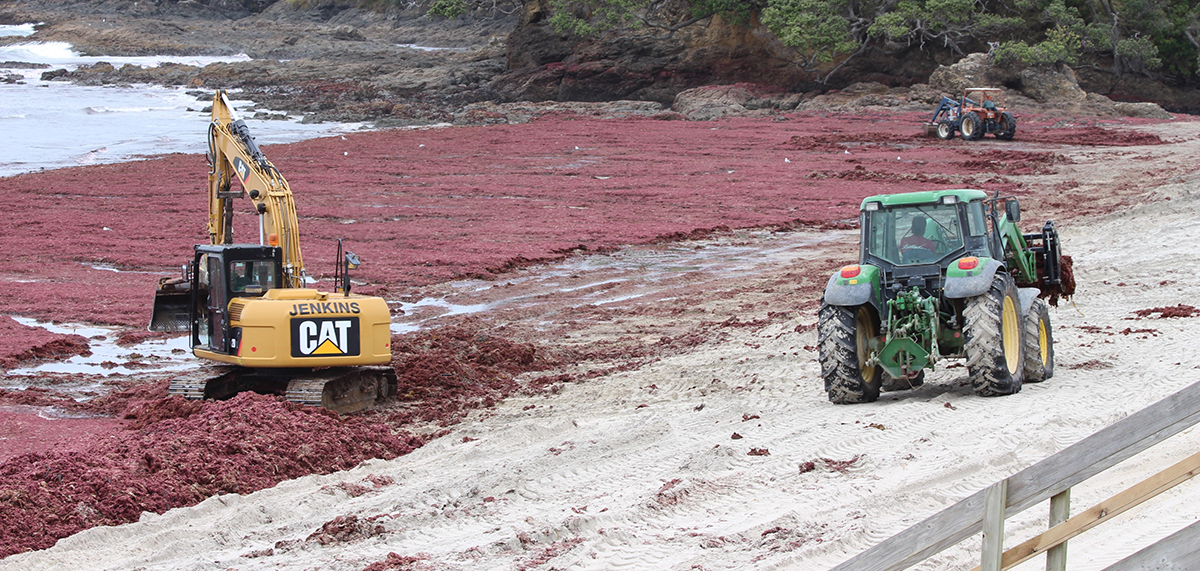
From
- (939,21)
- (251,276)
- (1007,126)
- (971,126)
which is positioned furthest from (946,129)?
(251,276)

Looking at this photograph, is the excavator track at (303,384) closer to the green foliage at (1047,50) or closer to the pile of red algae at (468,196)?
the pile of red algae at (468,196)

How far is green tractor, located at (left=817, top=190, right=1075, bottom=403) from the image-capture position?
10.2 metres

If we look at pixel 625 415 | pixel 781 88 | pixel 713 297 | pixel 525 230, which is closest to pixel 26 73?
pixel 781 88

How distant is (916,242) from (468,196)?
23.9 metres

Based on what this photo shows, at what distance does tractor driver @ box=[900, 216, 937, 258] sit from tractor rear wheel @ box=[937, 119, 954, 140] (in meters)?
36.9

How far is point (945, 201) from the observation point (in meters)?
10.9

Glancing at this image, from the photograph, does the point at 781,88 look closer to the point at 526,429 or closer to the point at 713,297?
the point at 713,297

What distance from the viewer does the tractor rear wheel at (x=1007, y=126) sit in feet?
147

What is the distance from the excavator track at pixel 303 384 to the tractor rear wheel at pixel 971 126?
37048mm

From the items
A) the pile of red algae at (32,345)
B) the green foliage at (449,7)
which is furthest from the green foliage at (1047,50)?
the pile of red algae at (32,345)

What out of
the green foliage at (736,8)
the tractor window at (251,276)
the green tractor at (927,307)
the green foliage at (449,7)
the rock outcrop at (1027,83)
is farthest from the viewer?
the green foliage at (449,7)

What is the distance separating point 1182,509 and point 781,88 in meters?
62.9

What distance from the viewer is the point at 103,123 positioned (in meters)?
66.7

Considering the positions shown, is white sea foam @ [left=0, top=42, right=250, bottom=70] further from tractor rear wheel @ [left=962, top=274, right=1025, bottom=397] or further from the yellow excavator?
tractor rear wheel @ [left=962, top=274, right=1025, bottom=397]
